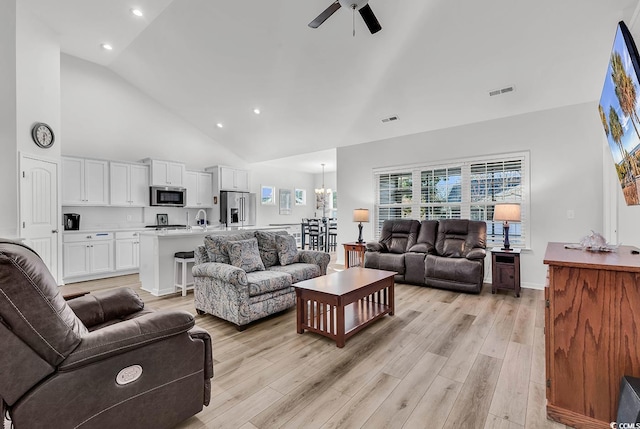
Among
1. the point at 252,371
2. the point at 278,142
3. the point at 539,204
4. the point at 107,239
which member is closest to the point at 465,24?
the point at 539,204

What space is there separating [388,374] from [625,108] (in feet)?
7.57

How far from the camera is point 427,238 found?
16.2ft

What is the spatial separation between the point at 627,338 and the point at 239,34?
494 cm

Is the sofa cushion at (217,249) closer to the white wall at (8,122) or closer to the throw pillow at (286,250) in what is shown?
the throw pillow at (286,250)

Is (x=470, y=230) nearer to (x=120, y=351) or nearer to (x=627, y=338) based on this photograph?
(x=627, y=338)

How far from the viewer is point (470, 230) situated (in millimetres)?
4586

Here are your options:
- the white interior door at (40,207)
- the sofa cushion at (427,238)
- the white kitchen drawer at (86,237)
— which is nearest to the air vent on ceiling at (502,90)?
the sofa cushion at (427,238)

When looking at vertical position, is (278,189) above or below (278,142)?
below

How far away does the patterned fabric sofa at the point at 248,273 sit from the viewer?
2.89 metres

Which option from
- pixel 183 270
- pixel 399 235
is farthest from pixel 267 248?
pixel 399 235

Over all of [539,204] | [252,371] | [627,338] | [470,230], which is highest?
[539,204]

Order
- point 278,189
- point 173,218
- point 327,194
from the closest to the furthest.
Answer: point 173,218 < point 278,189 < point 327,194

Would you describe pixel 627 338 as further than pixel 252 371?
No

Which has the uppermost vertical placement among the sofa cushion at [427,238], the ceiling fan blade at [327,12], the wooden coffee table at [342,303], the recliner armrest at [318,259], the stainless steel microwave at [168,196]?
the ceiling fan blade at [327,12]
